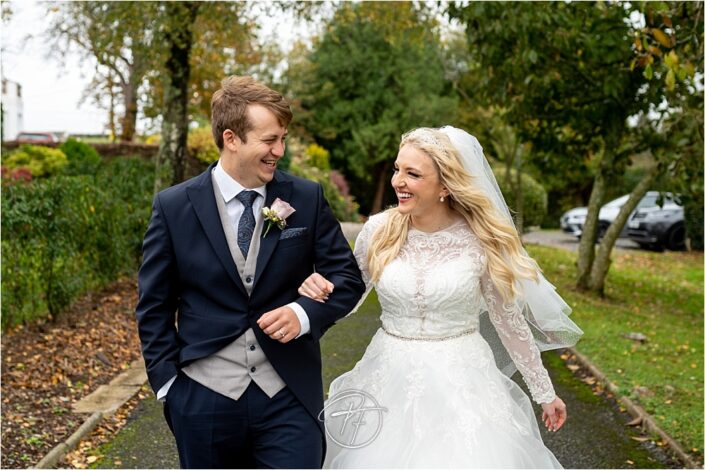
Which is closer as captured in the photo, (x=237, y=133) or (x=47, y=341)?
(x=237, y=133)

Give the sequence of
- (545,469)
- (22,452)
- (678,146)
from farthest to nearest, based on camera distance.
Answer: (678,146), (22,452), (545,469)

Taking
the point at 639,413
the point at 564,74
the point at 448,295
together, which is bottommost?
the point at 639,413

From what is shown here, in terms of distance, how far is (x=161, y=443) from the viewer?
5.93 meters

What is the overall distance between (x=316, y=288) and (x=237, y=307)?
33 centimetres

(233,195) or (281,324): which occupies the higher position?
(233,195)

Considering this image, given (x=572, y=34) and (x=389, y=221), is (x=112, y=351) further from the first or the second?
(x=572, y=34)

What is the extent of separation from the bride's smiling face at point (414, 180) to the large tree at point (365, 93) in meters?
26.9

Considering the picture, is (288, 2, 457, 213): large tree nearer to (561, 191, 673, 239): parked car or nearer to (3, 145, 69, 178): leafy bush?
(561, 191, 673, 239): parked car

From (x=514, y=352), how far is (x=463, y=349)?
37cm

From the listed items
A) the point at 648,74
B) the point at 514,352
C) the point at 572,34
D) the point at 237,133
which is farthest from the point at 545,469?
the point at 572,34

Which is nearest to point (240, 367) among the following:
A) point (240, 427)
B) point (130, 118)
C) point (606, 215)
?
point (240, 427)

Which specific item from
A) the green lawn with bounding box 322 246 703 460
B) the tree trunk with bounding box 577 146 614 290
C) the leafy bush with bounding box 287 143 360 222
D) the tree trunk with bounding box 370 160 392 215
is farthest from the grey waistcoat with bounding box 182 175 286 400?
the tree trunk with bounding box 370 160 392 215

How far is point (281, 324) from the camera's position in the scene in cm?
300

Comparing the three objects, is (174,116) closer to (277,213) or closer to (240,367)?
(277,213)
